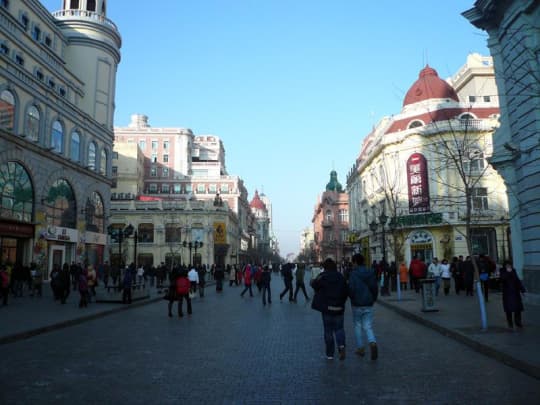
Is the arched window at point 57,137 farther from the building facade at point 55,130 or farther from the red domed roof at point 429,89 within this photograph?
the red domed roof at point 429,89

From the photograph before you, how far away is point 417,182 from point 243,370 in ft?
123

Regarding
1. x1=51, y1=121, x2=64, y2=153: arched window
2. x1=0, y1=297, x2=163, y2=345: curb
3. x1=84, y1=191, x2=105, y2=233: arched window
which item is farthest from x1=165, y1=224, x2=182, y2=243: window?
x1=0, y1=297, x2=163, y2=345: curb

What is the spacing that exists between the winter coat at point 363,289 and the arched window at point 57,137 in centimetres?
2569

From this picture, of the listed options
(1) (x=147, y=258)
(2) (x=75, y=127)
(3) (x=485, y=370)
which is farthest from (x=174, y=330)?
(1) (x=147, y=258)

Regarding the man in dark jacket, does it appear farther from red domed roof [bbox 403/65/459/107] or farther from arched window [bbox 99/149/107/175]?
red domed roof [bbox 403/65/459/107]

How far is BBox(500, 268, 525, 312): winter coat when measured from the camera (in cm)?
995

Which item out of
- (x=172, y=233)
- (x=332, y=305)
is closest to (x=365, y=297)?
(x=332, y=305)

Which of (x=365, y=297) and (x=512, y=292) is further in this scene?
(x=512, y=292)

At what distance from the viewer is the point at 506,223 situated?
38.6m

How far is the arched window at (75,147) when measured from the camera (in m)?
31.3

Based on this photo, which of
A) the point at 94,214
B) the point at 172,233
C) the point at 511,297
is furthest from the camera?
the point at 172,233

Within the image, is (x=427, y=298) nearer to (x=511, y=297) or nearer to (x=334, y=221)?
(x=511, y=297)

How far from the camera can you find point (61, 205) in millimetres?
29859

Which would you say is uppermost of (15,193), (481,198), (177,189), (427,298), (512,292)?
(177,189)
